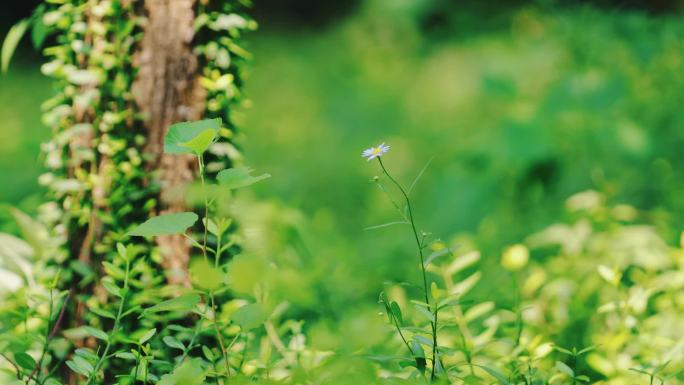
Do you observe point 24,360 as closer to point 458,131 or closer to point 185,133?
point 185,133

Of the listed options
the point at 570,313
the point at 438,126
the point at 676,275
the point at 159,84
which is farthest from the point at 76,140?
the point at 438,126

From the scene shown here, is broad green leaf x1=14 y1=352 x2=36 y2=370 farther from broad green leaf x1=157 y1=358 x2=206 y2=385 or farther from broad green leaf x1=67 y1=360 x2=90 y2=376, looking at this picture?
broad green leaf x1=157 y1=358 x2=206 y2=385

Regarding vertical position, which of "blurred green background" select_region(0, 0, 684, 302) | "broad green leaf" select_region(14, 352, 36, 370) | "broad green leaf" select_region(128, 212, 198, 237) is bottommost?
"blurred green background" select_region(0, 0, 684, 302)

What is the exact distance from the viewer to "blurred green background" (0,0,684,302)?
2545mm

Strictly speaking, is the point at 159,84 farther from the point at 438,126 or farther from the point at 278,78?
the point at 278,78

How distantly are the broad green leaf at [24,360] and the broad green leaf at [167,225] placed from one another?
29 centimetres

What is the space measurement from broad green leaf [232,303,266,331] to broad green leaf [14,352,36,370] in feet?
Result: 1.08

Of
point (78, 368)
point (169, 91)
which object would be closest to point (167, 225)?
point (78, 368)

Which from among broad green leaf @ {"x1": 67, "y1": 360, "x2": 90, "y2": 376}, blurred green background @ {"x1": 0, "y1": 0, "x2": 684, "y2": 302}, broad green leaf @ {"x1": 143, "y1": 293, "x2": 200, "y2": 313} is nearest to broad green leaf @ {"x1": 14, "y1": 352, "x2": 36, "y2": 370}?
broad green leaf @ {"x1": 67, "y1": 360, "x2": 90, "y2": 376}

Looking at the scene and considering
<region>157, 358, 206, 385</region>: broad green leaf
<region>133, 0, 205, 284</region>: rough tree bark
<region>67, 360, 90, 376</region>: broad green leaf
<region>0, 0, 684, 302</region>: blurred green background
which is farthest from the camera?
<region>0, 0, 684, 302</region>: blurred green background

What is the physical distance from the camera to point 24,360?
94 cm

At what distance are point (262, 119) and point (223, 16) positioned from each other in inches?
145

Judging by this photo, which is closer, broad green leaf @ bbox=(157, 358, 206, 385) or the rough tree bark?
broad green leaf @ bbox=(157, 358, 206, 385)

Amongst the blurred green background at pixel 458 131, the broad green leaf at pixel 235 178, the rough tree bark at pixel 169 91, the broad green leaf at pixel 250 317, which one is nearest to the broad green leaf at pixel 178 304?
the broad green leaf at pixel 250 317
